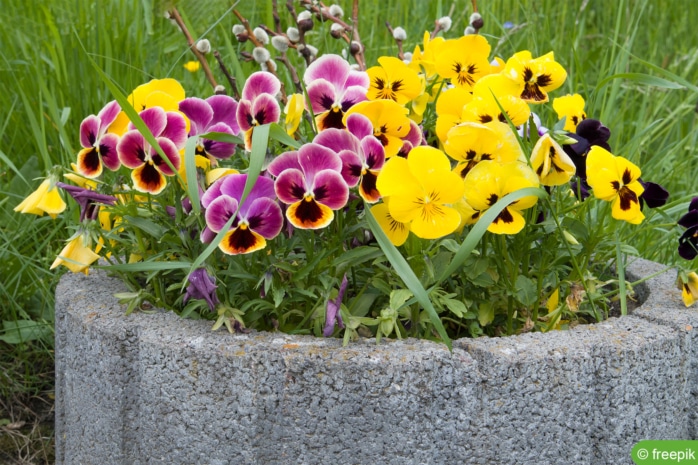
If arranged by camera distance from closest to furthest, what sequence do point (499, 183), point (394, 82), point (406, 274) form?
point (406, 274) < point (499, 183) < point (394, 82)

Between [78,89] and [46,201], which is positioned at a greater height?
[46,201]

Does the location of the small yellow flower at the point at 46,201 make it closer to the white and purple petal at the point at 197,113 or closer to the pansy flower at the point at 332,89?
the white and purple petal at the point at 197,113

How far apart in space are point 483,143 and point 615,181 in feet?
0.73

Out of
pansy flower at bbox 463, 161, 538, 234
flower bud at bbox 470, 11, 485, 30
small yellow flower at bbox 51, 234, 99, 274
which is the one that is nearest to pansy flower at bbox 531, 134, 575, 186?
pansy flower at bbox 463, 161, 538, 234

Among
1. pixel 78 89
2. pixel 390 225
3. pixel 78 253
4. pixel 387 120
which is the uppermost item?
pixel 387 120

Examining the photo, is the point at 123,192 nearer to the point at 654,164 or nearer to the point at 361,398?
the point at 361,398

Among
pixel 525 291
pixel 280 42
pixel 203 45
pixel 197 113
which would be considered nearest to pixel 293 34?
pixel 280 42

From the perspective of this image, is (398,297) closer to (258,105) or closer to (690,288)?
(258,105)

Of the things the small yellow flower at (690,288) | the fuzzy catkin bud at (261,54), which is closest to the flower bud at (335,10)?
the fuzzy catkin bud at (261,54)

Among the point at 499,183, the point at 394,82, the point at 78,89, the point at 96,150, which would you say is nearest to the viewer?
the point at 499,183

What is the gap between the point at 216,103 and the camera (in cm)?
149

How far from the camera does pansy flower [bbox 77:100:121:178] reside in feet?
4.64

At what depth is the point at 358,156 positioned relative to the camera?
132cm

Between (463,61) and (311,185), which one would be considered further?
(463,61)
